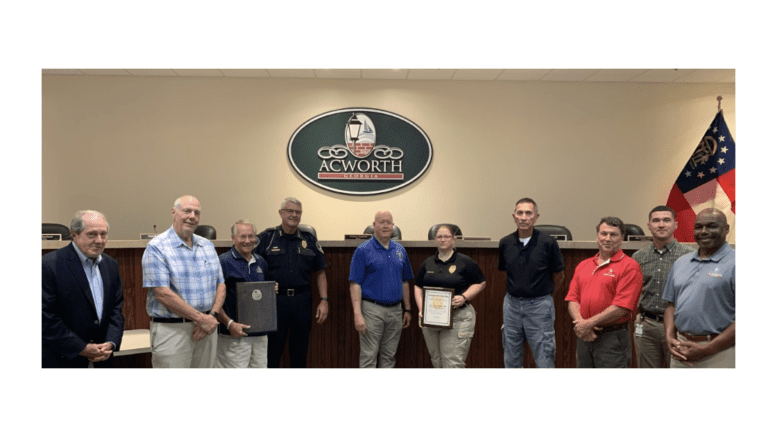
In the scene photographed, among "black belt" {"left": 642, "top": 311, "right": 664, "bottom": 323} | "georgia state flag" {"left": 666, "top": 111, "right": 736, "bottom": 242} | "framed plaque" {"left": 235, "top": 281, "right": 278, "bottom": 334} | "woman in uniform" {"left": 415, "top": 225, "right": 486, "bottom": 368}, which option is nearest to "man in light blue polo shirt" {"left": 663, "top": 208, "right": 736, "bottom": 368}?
"black belt" {"left": 642, "top": 311, "right": 664, "bottom": 323}

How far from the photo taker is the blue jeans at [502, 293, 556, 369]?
12.7 feet

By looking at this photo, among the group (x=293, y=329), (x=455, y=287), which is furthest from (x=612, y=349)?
(x=293, y=329)

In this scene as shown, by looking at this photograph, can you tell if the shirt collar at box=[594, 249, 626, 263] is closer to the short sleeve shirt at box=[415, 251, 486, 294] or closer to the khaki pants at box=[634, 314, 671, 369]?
the khaki pants at box=[634, 314, 671, 369]

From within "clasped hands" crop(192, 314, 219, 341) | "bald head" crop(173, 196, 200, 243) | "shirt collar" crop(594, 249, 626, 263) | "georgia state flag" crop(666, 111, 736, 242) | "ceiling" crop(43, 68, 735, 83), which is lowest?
"clasped hands" crop(192, 314, 219, 341)

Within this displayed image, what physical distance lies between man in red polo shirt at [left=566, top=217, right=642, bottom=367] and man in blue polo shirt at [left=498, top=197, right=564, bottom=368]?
12.6 inches

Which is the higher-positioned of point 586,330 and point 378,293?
point 378,293

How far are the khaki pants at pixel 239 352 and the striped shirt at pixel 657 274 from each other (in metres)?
2.60

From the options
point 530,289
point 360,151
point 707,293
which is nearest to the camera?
point 707,293

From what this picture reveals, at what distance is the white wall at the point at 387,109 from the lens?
7.45 meters

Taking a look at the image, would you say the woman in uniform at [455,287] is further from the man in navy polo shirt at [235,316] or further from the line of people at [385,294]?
the man in navy polo shirt at [235,316]

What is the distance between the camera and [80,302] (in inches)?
115

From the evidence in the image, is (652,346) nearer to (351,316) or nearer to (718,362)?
(718,362)

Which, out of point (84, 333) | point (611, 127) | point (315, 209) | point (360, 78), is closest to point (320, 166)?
point (315, 209)

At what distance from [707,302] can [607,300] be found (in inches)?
24.3
